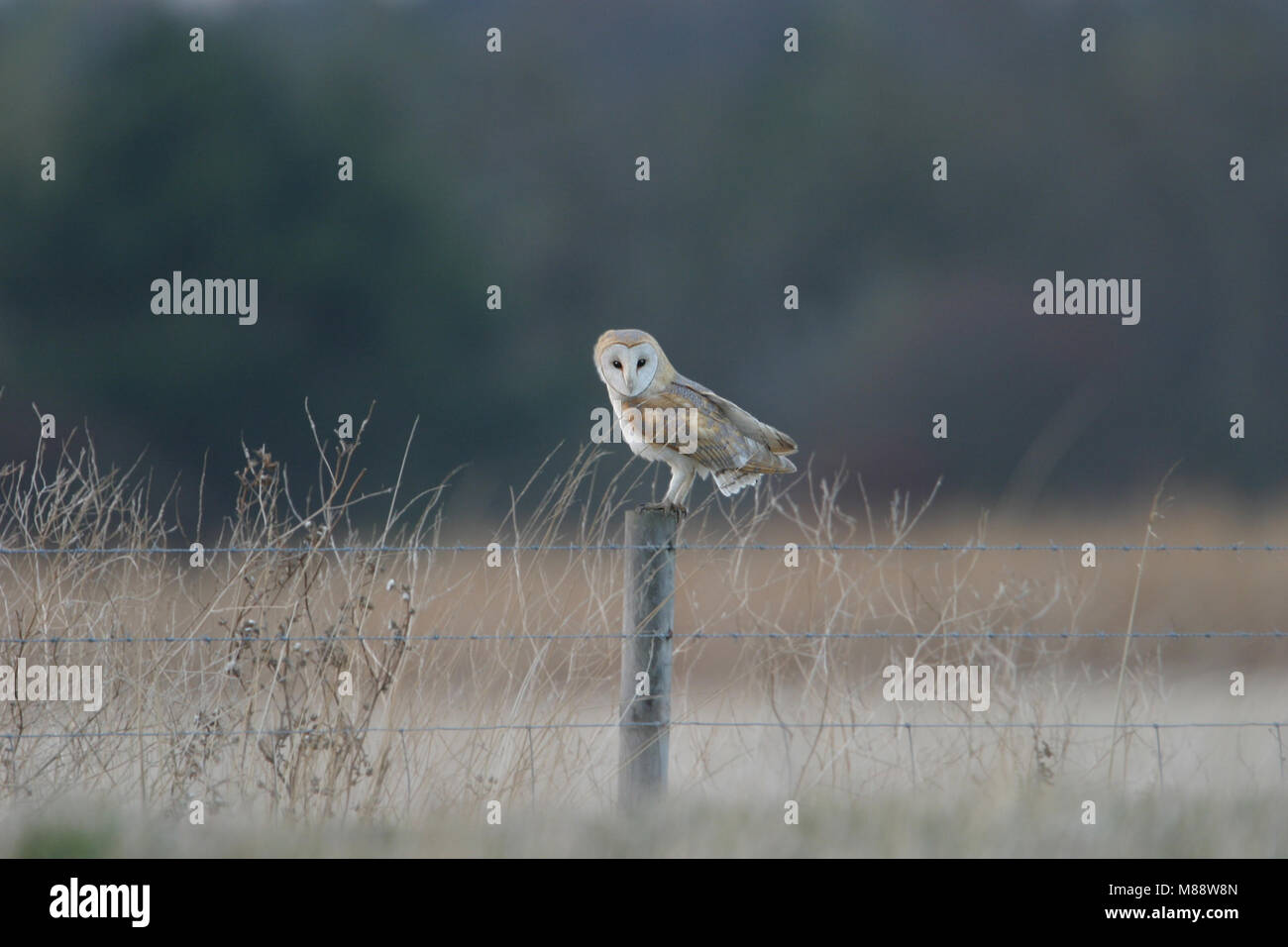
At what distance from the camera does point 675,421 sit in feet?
16.4

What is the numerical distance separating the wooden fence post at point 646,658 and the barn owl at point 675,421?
0.42 meters

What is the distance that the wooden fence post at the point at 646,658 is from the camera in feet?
14.8

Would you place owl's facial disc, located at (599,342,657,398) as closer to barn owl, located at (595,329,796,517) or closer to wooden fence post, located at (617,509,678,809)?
barn owl, located at (595,329,796,517)

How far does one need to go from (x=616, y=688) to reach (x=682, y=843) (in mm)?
1100

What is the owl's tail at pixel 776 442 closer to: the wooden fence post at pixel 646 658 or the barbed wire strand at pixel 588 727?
the wooden fence post at pixel 646 658

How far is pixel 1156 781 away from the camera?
16.0 ft

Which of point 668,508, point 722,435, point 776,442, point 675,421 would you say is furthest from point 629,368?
point 776,442

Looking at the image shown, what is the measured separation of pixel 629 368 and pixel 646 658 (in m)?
1.10

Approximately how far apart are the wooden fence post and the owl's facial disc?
2.19ft

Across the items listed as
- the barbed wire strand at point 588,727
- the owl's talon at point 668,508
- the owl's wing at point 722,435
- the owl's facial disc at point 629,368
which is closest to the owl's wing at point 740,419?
the owl's wing at point 722,435

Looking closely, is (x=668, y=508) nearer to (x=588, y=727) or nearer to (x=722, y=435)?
(x=722, y=435)

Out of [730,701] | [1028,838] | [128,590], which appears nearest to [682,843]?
[1028,838]

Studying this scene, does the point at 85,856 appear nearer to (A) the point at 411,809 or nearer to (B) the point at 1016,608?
(A) the point at 411,809

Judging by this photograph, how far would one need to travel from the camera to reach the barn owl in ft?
16.5
